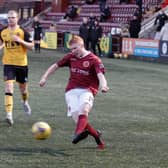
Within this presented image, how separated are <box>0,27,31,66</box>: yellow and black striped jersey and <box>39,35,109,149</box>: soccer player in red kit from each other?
6.47 feet

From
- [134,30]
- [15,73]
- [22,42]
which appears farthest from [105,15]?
[22,42]

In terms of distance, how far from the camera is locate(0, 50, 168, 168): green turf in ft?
27.4

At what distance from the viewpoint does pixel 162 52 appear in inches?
1158

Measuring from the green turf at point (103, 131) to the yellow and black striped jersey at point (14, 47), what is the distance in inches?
42.8

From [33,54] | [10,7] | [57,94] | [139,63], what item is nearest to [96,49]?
[33,54]

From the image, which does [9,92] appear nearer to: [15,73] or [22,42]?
[15,73]

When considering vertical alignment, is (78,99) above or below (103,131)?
above

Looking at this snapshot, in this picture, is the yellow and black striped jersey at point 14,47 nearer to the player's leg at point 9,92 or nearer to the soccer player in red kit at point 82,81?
the player's leg at point 9,92

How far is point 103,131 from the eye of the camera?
10750 mm

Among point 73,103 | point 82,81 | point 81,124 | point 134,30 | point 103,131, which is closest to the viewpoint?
point 81,124

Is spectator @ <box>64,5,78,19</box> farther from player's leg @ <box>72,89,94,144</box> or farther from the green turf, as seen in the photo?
player's leg @ <box>72,89,94,144</box>

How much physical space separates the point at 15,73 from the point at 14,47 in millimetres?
501

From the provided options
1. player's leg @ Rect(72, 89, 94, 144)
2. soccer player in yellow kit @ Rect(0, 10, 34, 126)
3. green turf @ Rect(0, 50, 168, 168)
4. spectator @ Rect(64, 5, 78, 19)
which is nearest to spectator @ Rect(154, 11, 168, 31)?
spectator @ Rect(64, 5, 78, 19)

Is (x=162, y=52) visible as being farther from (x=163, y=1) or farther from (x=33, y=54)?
(x=163, y=1)
